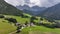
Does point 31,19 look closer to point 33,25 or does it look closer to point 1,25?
point 33,25

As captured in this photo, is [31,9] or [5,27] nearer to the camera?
[5,27]

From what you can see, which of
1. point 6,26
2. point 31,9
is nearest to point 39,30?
point 6,26

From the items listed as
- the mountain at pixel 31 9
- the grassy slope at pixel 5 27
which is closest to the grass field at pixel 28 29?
the grassy slope at pixel 5 27

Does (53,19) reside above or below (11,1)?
below

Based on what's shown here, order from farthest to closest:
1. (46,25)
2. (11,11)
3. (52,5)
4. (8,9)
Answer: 1. (8,9)
2. (11,11)
3. (52,5)
4. (46,25)

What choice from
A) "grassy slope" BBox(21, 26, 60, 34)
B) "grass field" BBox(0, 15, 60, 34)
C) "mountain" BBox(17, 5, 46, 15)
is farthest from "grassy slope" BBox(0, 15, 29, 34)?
"grassy slope" BBox(21, 26, 60, 34)

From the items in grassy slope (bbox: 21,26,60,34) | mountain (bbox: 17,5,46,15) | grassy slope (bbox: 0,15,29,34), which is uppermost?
mountain (bbox: 17,5,46,15)

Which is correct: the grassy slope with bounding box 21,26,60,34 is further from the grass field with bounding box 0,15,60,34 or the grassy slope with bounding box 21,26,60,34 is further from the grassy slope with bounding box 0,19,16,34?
the grassy slope with bounding box 0,19,16,34

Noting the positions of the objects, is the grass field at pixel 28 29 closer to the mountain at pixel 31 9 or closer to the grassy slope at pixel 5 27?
the grassy slope at pixel 5 27

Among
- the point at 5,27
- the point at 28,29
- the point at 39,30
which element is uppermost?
the point at 5,27

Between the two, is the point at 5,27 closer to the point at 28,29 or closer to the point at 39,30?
the point at 28,29

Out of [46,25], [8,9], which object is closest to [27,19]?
[46,25]
